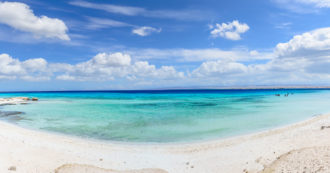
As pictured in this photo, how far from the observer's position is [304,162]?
923 cm

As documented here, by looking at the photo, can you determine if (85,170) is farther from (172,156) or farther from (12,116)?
(12,116)

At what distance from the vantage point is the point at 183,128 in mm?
21000

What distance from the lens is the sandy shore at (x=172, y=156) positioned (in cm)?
982

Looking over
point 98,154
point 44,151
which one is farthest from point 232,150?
point 44,151

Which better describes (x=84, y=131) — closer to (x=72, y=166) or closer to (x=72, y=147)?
(x=72, y=147)

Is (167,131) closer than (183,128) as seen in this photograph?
Yes

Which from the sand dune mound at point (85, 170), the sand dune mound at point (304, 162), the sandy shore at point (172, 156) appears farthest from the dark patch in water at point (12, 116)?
the sand dune mound at point (304, 162)

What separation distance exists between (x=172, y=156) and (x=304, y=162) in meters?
6.89

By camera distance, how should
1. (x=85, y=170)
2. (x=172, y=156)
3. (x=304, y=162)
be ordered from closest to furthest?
(x=304, y=162) < (x=85, y=170) < (x=172, y=156)

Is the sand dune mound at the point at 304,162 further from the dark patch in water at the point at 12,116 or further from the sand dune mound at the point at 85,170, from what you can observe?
the dark patch in water at the point at 12,116

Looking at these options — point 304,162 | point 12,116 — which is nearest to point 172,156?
point 304,162

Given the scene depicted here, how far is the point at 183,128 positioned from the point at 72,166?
1259 cm

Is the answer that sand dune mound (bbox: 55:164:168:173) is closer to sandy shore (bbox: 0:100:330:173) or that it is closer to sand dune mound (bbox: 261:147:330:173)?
sandy shore (bbox: 0:100:330:173)

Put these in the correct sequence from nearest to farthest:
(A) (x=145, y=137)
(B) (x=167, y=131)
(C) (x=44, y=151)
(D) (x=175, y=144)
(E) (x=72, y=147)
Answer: (C) (x=44, y=151) < (E) (x=72, y=147) < (D) (x=175, y=144) < (A) (x=145, y=137) < (B) (x=167, y=131)
